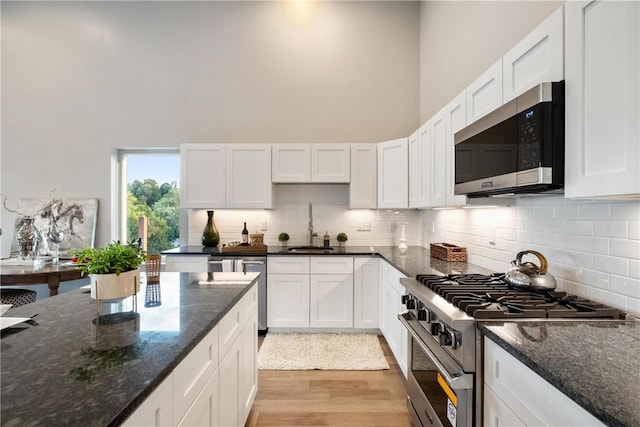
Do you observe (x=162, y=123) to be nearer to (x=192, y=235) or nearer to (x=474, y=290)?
(x=192, y=235)

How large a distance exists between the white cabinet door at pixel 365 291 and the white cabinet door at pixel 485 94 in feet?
6.24

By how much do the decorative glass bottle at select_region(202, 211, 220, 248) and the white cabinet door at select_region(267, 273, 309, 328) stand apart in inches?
36.8

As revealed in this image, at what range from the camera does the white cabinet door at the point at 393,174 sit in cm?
342

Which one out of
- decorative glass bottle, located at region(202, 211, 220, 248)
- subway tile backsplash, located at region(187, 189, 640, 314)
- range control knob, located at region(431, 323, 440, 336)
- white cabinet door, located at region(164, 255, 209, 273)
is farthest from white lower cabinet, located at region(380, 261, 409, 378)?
decorative glass bottle, located at region(202, 211, 220, 248)

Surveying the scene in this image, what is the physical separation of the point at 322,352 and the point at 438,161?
203 centimetres

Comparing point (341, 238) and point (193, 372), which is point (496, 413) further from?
point (341, 238)

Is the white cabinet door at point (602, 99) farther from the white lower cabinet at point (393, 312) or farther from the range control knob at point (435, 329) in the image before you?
the white lower cabinet at point (393, 312)

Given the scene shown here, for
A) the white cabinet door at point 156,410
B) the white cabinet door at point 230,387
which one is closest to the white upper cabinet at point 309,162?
the white cabinet door at point 230,387

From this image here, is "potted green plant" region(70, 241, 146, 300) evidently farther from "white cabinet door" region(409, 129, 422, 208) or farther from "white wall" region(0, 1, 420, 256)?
"white wall" region(0, 1, 420, 256)

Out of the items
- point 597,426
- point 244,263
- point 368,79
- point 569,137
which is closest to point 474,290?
point 569,137

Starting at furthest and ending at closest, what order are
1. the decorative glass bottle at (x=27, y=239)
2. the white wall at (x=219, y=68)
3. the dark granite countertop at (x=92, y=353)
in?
the white wall at (x=219, y=68), the decorative glass bottle at (x=27, y=239), the dark granite countertop at (x=92, y=353)

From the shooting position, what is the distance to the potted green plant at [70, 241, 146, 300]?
1293mm

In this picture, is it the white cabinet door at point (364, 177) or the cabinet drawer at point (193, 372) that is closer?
the cabinet drawer at point (193, 372)

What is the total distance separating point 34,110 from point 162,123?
1.64 meters
